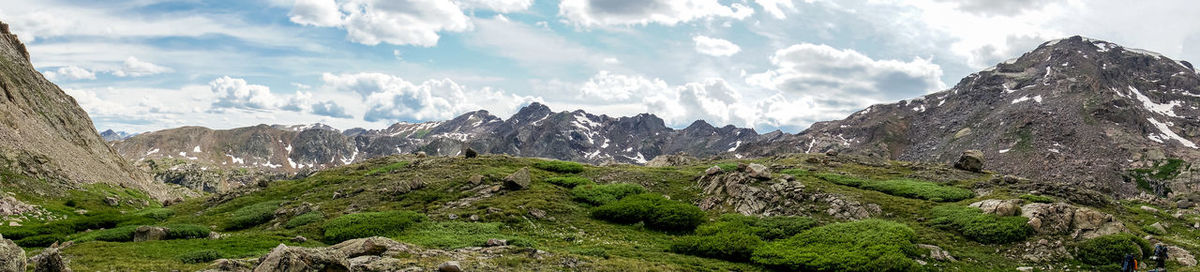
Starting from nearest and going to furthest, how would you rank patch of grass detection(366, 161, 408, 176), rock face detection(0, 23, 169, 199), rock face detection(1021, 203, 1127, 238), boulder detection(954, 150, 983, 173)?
rock face detection(1021, 203, 1127, 238) < rock face detection(0, 23, 169, 199) < patch of grass detection(366, 161, 408, 176) < boulder detection(954, 150, 983, 173)

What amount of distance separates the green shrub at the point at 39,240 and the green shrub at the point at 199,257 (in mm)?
14229

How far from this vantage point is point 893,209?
126 ft

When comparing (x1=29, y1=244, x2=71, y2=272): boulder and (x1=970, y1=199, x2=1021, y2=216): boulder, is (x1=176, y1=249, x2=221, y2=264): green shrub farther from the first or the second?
(x1=970, y1=199, x2=1021, y2=216): boulder

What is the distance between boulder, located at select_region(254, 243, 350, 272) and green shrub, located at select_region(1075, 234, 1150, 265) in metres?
33.2

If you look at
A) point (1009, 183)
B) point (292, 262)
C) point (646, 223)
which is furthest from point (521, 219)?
point (1009, 183)

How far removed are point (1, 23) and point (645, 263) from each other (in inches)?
4412

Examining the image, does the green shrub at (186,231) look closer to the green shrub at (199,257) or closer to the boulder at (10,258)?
the green shrub at (199,257)

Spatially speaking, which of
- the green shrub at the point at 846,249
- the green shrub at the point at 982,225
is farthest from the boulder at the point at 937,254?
the green shrub at the point at 982,225

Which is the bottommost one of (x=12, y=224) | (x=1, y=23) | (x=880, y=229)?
(x=12, y=224)

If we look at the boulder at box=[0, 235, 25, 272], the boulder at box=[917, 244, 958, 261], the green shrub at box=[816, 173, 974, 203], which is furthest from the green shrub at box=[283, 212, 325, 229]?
the green shrub at box=[816, 173, 974, 203]

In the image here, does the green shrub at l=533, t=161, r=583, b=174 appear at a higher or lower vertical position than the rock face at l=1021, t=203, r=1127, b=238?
higher

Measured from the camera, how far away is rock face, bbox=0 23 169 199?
57.9m

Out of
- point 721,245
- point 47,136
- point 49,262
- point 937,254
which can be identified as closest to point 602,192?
point 721,245

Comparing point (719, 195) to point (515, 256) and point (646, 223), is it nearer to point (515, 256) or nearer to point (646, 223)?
point (646, 223)
